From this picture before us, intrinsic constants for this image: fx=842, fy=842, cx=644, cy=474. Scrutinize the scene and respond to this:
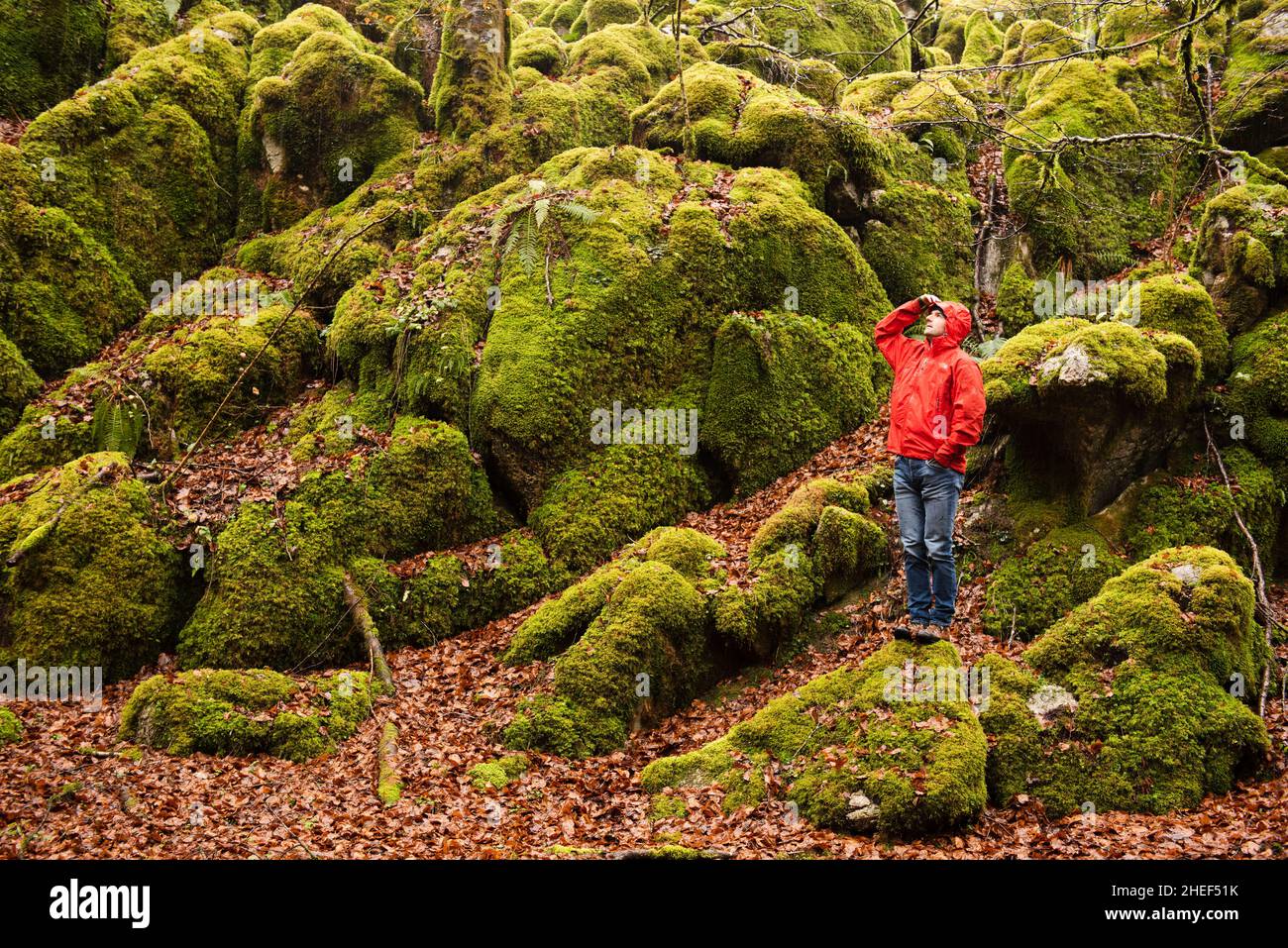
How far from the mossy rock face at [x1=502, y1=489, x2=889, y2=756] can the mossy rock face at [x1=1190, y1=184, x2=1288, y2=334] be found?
494 centimetres

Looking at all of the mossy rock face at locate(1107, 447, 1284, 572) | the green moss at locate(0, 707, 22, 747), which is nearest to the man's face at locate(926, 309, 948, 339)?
the mossy rock face at locate(1107, 447, 1284, 572)

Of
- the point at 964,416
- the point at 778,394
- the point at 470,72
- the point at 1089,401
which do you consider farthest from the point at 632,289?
the point at 470,72

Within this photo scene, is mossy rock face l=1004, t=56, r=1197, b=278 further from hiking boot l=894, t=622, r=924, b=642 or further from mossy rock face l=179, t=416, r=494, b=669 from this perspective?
mossy rock face l=179, t=416, r=494, b=669

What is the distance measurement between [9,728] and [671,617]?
5.99 metres

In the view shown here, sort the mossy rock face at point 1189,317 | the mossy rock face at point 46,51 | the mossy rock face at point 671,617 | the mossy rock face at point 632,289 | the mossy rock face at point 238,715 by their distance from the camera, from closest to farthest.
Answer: the mossy rock face at point 238,715 → the mossy rock face at point 671,617 → the mossy rock face at point 1189,317 → the mossy rock face at point 632,289 → the mossy rock face at point 46,51

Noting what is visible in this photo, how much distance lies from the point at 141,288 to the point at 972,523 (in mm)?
12760

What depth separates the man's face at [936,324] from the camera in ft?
24.7

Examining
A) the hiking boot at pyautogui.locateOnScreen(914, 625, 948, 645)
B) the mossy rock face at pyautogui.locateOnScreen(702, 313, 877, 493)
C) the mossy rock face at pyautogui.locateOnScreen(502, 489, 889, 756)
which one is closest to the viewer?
the hiking boot at pyautogui.locateOnScreen(914, 625, 948, 645)

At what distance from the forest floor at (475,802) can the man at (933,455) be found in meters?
→ 0.99

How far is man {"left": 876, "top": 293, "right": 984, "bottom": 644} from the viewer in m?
7.19

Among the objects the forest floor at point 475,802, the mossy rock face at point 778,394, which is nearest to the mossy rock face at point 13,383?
the forest floor at point 475,802

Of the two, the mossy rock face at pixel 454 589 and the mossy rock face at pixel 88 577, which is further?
the mossy rock face at pixel 454 589

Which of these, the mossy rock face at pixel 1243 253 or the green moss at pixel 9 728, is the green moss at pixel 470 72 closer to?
the mossy rock face at pixel 1243 253
